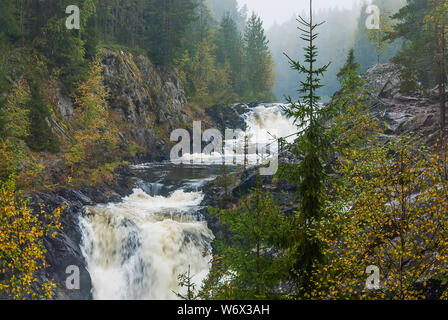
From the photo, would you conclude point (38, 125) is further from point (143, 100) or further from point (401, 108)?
point (401, 108)

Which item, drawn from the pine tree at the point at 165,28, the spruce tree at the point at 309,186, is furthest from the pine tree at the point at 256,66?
the spruce tree at the point at 309,186

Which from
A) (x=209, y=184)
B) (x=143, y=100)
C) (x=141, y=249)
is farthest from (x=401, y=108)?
(x=143, y=100)

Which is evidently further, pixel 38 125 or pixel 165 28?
pixel 165 28

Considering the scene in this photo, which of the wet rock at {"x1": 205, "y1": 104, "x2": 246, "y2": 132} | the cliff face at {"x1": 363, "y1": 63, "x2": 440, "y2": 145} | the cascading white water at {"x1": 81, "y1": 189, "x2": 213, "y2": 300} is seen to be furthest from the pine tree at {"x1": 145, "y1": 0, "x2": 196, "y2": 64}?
the cascading white water at {"x1": 81, "y1": 189, "x2": 213, "y2": 300}

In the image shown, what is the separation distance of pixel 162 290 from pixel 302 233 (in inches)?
471

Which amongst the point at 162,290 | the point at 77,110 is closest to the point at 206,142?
the point at 77,110

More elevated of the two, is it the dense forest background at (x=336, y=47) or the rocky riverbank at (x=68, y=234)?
the dense forest background at (x=336, y=47)

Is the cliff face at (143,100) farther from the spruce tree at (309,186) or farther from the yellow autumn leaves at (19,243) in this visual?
the spruce tree at (309,186)

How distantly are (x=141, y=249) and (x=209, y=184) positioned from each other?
9539 millimetres

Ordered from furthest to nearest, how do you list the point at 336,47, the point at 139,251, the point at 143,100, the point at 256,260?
the point at 336,47
the point at 143,100
the point at 139,251
the point at 256,260

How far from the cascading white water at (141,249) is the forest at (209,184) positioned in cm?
8

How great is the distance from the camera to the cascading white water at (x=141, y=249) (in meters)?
17.7

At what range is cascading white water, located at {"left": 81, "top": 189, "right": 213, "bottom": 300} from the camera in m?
17.6

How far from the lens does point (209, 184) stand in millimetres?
26828
